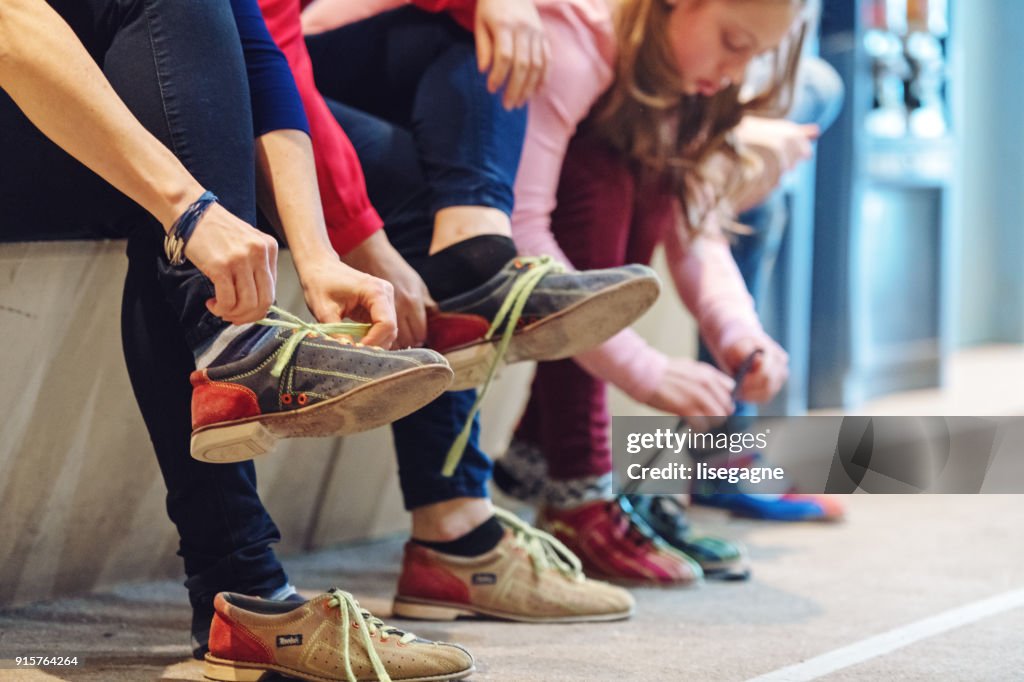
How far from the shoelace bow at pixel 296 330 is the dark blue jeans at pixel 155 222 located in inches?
1.8

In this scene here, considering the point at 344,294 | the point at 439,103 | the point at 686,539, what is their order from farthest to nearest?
the point at 686,539 → the point at 439,103 → the point at 344,294

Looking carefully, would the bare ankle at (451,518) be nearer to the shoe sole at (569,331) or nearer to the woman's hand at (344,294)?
the shoe sole at (569,331)

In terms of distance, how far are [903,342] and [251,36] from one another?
2.71m

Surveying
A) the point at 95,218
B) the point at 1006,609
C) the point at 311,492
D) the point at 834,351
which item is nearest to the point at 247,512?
the point at 95,218

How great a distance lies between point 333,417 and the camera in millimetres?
878

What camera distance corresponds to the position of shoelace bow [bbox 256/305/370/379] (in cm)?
88

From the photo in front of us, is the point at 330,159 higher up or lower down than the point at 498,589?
higher up

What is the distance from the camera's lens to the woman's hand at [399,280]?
42.8 inches

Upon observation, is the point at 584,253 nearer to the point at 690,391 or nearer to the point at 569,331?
the point at 690,391

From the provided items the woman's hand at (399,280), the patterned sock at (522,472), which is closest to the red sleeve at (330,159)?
the woman's hand at (399,280)

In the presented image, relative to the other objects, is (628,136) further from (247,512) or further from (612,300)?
(247,512)

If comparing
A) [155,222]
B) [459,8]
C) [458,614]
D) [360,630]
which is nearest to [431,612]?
[458,614]

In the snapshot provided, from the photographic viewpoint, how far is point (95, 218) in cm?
107

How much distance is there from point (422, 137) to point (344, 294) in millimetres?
273
